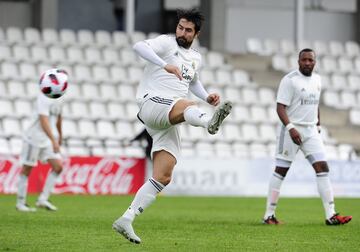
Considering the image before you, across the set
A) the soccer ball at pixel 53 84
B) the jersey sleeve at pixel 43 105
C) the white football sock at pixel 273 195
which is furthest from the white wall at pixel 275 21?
the white football sock at pixel 273 195

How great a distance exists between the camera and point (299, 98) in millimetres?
13133

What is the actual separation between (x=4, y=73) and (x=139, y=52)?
1600 centimetres

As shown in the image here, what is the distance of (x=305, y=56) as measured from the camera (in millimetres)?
12969

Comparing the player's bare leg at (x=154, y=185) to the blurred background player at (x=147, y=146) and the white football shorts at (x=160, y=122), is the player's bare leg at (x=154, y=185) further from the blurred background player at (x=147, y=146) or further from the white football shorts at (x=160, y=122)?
the blurred background player at (x=147, y=146)

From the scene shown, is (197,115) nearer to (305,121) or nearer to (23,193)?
(305,121)

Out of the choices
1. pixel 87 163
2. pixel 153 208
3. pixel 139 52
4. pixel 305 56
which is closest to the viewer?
pixel 139 52

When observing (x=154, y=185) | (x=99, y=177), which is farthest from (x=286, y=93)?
(x=99, y=177)

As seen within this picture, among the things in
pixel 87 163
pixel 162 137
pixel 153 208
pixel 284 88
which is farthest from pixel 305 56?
pixel 87 163

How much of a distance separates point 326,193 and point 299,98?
1.22 metres

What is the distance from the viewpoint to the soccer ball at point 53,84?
14.1 meters

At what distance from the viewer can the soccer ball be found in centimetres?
1412

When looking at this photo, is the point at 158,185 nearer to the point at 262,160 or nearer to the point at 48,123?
the point at 48,123

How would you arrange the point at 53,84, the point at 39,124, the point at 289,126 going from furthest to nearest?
the point at 39,124
the point at 53,84
the point at 289,126

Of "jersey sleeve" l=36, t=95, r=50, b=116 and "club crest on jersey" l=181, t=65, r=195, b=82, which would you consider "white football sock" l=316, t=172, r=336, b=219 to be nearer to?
"club crest on jersey" l=181, t=65, r=195, b=82
